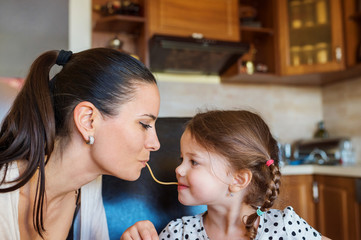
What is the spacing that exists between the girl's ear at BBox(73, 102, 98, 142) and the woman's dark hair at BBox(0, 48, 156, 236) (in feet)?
0.07

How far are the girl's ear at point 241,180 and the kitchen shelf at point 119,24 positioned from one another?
1799 mm

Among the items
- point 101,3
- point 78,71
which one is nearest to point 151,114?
point 78,71


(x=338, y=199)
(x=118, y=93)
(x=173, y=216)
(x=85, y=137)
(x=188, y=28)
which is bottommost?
(x=338, y=199)

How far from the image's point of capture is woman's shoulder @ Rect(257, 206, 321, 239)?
987mm

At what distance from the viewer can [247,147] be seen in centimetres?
106

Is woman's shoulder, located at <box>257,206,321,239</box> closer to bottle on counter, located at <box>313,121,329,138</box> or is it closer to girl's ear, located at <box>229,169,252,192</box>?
girl's ear, located at <box>229,169,252,192</box>

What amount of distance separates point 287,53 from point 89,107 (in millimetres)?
2238

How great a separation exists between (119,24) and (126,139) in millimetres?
1856

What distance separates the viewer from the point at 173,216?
1.15m

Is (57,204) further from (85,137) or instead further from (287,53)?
(287,53)

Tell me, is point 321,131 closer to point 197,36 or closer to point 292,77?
point 292,77

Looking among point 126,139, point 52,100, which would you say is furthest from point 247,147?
point 52,100

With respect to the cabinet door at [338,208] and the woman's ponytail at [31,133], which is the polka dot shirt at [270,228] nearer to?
the woman's ponytail at [31,133]

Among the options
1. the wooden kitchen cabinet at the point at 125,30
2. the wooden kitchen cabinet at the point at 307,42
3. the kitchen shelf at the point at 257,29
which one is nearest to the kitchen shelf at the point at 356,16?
the wooden kitchen cabinet at the point at 307,42
